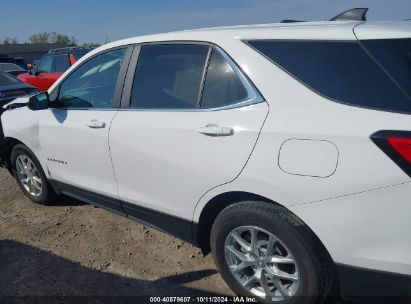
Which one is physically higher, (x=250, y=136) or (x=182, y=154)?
(x=250, y=136)

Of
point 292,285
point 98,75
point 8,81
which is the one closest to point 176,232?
point 292,285

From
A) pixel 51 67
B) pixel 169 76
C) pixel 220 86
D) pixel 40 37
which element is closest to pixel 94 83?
pixel 169 76

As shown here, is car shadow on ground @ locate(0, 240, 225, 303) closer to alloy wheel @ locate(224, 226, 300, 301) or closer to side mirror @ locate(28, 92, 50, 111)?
alloy wheel @ locate(224, 226, 300, 301)

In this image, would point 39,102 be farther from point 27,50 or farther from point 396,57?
point 27,50

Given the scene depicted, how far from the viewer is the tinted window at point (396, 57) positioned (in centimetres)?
208

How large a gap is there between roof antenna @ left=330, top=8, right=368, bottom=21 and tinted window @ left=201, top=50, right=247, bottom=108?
0.88 metres

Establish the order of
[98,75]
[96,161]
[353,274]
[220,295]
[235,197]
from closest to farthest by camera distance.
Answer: [353,274] < [235,197] < [220,295] < [96,161] < [98,75]

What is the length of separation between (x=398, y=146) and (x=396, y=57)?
471mm

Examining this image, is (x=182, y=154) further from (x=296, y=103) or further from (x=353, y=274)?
(x=353, y=274)

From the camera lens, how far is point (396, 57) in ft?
6.97

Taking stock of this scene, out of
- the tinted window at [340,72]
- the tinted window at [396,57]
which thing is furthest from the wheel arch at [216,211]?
the tinted window at [396,57]

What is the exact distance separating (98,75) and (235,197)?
183 centimetres

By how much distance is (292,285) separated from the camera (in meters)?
2.56

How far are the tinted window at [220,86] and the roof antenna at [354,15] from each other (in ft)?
2.88
